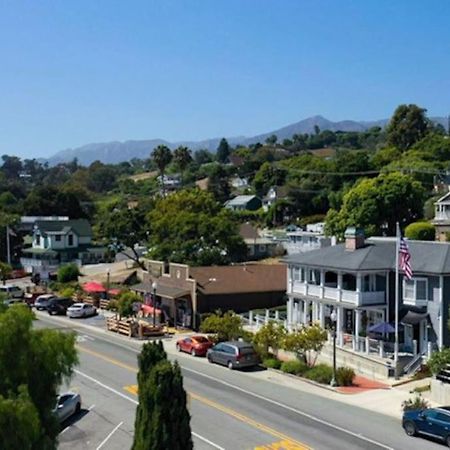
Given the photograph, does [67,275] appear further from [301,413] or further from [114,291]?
[301,413]

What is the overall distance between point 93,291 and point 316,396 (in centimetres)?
3674

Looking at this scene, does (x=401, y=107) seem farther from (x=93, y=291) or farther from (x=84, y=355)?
(x=84, y=355)

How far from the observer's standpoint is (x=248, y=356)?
133ft

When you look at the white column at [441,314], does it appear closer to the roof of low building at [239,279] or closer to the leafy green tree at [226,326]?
the leafy green tree at [226,326]

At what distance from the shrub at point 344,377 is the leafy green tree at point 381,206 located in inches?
1770

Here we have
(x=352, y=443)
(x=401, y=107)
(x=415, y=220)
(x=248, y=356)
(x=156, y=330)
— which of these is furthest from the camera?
(x=401, y=107)

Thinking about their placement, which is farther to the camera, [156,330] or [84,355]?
[156,330]

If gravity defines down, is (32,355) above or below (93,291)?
above

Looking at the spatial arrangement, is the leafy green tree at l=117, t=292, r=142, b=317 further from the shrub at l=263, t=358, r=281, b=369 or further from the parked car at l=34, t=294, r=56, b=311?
the shrub at l=263, t=358, r=281, b=369

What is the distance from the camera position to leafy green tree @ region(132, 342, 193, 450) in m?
18.8

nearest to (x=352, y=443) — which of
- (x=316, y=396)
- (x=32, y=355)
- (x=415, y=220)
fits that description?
(x=316, y=396)

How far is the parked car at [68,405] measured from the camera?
29027 millimetres

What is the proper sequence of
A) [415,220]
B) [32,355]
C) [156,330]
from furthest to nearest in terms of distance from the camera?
[415,220] → [156,330] → [32,355]

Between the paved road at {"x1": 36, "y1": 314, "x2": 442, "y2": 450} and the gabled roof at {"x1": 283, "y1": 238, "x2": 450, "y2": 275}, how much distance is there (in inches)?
351
